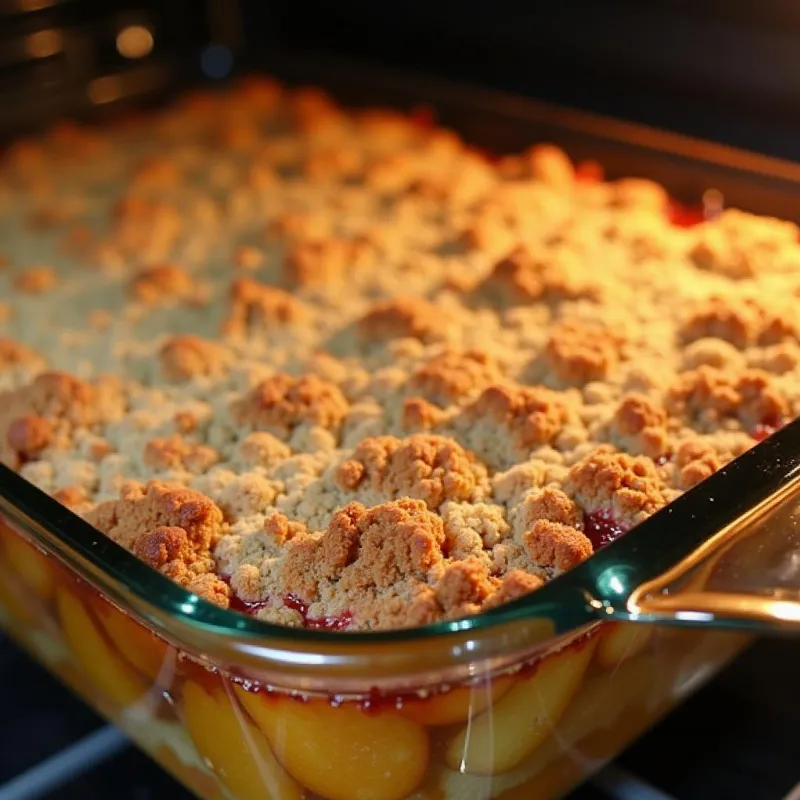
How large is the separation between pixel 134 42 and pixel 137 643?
1.02 meters

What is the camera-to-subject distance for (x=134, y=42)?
155 centimetres

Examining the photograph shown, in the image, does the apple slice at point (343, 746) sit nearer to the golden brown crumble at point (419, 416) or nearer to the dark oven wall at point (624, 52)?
the golden brown crumble at point (419, 416)

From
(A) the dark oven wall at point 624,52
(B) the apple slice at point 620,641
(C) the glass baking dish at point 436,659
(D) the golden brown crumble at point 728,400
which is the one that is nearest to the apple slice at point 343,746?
(C) the glass baking dish at point 436,659

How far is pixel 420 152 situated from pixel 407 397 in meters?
0.51

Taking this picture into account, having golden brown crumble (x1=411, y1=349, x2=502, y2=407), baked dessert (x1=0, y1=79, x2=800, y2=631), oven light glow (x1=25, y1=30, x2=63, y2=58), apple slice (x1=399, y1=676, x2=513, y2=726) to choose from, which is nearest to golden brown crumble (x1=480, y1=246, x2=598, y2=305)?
baked dessert (x1=0, y1=79, x2=800, y2=631)

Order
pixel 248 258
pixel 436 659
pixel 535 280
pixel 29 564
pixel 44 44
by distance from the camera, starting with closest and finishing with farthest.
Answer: pixel 436 659 → pixel 29 564 → pixel 535 280 → pixel 248 258 → pixel 44 44

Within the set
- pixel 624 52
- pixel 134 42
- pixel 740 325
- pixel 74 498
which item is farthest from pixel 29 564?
pixel 134 42

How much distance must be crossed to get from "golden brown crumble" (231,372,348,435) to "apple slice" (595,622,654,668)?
29 centimetres

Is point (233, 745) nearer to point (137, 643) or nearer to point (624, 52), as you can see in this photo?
point (137, 643)

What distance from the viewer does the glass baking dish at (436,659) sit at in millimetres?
623

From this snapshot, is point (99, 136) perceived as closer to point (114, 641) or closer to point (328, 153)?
point (328, 153)

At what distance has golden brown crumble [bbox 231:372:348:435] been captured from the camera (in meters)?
0.90

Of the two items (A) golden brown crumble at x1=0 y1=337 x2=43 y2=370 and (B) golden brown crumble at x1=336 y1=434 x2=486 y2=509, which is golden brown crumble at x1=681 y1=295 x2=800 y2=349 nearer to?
(B) golden brown crumble at x1=336 y1=434 x2=486 y2=509

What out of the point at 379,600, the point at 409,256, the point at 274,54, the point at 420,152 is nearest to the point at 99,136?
the point at 274,54
